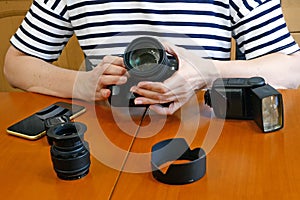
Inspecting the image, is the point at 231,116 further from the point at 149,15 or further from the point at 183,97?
the point at 149,15

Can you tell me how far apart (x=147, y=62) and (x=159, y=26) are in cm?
31

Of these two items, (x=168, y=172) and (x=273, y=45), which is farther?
(x=273, y=45)

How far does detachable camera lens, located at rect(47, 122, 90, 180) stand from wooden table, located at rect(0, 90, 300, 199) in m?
0.01

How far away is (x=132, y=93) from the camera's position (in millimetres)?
908

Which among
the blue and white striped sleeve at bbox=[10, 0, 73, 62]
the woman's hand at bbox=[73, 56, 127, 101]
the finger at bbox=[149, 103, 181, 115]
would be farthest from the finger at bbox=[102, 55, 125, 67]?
the blue and white striped sleeve at bbox=[10, 0, 73, 62]

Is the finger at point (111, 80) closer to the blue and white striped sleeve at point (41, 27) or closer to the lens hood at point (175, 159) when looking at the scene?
the lens hood at point (175, 159)

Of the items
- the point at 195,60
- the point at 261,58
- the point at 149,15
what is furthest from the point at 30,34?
the point at 261,58

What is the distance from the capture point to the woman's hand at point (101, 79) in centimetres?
89

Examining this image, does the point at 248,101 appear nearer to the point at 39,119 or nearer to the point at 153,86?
the point at 153,86

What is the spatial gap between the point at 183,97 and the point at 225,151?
0.20m

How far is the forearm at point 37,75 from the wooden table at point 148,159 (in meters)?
0.11

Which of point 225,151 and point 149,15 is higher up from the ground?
point 149,15

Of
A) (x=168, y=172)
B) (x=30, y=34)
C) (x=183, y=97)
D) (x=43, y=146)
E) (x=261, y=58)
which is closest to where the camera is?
(x=168, y=172)

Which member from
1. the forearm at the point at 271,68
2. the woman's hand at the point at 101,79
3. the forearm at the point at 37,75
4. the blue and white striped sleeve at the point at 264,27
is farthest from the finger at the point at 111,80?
the blue and white striped sleeve at the point at 264,27
